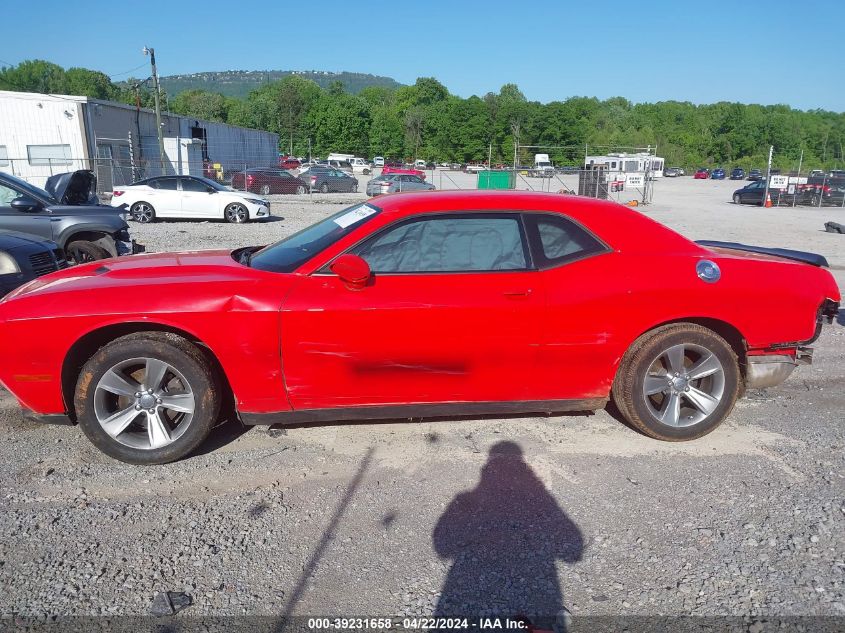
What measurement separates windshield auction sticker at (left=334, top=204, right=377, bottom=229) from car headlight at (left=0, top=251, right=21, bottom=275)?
3.22m

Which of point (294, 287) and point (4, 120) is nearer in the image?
point (294, 287)

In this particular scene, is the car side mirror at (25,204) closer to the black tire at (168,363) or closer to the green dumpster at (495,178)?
the black tire at (168,363)

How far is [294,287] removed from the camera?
3.59 meters

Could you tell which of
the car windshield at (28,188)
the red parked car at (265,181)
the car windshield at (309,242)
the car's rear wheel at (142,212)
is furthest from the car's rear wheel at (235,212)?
the car windshield at (309,242)

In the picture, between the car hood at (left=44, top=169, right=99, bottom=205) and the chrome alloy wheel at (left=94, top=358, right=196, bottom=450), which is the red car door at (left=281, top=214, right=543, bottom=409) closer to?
the chrome alloy wheel at (left=94, top=358, right=196, bottom=450)

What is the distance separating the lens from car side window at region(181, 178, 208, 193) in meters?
18.4

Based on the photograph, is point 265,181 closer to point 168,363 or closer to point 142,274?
point 142,274

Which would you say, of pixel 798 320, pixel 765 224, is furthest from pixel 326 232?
pixel 765 224

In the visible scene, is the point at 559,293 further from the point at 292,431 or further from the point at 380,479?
the point at 292,431

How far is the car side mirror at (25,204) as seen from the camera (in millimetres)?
8652

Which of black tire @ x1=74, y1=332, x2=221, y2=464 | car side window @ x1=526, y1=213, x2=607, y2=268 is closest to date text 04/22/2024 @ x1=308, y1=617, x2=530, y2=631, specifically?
black tire @ x1=74, y1=332, x2=221, y2=464

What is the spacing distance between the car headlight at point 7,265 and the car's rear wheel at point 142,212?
44.1ft

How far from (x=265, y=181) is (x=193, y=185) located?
482 inches

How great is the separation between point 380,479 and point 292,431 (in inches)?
36.4
